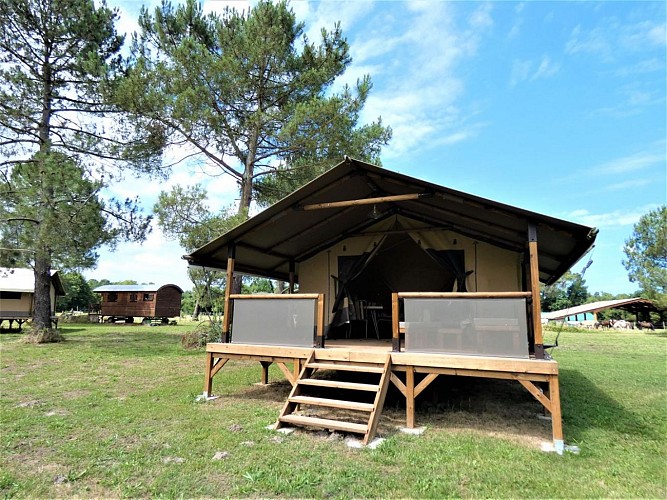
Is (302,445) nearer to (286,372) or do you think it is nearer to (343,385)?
(343,385)

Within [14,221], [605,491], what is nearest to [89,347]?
[14,221]

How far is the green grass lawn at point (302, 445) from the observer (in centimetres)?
Answer: 310

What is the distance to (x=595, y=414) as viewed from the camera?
526 centimetres

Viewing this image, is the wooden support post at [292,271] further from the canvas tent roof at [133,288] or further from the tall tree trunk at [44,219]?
the canvas tent roof at [133,288]

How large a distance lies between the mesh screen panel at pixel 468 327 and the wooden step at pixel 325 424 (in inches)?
47.6

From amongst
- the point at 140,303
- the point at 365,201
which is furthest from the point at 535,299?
the point at 140,303

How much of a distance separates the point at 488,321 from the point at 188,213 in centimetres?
1031

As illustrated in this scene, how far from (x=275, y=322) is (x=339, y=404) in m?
1.81

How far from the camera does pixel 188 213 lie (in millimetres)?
12477

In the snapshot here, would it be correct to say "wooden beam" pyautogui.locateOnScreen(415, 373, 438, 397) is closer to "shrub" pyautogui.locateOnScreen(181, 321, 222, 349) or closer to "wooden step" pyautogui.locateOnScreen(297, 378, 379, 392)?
"wooden step" pyautogui.locateOnScreen(297, 378, 379, 392)

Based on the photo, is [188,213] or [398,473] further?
[188,213]

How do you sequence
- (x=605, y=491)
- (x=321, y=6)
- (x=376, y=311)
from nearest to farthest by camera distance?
(x=605, y=491) < (x=376, y=311) < (x=321, y=6)

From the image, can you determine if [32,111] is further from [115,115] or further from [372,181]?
[372,181]

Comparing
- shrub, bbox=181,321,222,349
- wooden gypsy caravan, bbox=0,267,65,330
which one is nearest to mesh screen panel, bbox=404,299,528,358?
shrub, bbox=181,321,222,349
